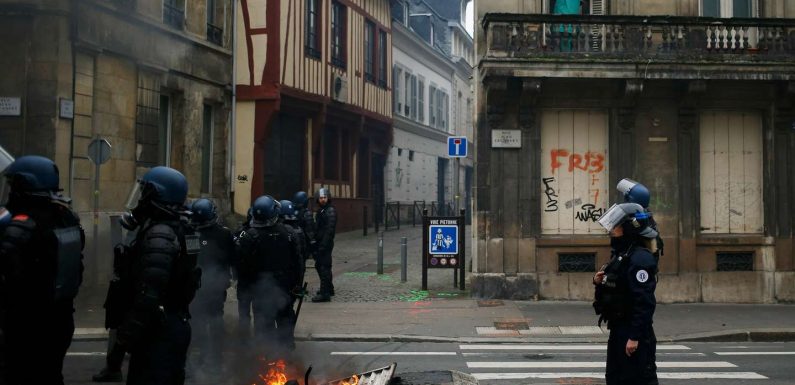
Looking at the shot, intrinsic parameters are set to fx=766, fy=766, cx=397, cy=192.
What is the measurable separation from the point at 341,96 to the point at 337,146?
6.79 ft

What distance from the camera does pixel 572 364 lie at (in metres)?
8.30

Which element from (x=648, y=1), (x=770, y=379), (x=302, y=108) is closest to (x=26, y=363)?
(x=770, y=379)

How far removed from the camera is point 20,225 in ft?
15.6

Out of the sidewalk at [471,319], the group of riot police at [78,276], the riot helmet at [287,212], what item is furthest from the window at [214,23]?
the group of riot police at [78,276]

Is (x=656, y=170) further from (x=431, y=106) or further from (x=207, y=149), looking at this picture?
(x=431, y=106)

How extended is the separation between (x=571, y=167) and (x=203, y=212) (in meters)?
6.98

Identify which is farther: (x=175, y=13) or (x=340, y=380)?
(x=175, y=13)

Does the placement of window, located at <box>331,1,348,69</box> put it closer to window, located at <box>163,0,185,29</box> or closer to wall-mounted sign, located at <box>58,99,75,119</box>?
window, located at <box>163,0,185,29</box>

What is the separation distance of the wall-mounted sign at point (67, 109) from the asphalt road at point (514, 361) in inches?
189

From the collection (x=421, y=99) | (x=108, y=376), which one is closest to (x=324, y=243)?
(x=108, y=376)

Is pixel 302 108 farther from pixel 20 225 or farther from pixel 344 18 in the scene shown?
pixel 20 225

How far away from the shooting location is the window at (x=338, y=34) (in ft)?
77.3

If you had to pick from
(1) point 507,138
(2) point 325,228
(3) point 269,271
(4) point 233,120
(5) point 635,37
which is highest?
(5) point 635,37

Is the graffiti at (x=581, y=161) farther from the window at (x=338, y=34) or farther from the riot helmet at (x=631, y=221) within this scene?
the window at (x=338, y=34)
